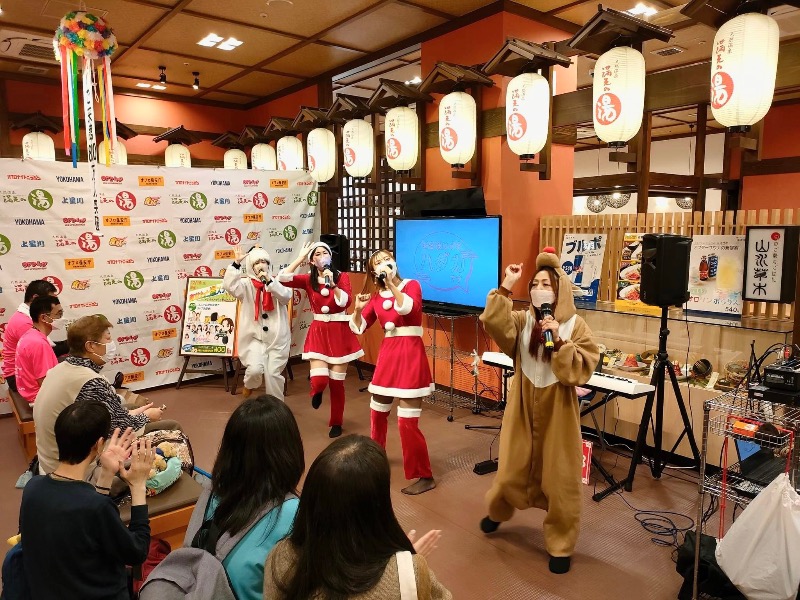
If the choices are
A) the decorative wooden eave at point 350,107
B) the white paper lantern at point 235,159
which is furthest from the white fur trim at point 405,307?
the white paper lantern at point 235,159

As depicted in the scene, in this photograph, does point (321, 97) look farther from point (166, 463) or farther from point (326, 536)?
point (326, 536)

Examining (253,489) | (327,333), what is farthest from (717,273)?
(253,489)

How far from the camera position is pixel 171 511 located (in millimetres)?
2480

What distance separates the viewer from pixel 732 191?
8.57 m

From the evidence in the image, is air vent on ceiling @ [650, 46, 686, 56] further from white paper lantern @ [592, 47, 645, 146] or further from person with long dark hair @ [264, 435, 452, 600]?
person with long dark hair @ [264, 435, 452, 600]

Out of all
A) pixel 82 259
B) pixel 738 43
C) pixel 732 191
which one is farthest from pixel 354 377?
pixel 732 191

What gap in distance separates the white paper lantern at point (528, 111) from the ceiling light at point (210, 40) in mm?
3362

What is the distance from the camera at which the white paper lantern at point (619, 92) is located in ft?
12.2

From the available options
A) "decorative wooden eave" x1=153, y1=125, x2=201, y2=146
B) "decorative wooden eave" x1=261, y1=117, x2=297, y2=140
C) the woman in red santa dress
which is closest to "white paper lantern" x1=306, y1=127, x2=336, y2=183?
"decorative wooden eave" x1=261, y1=117, x2=297, y2=140

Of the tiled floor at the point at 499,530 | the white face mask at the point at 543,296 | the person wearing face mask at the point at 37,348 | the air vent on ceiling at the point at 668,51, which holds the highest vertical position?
the air vent on ceiling at the point at 668,51

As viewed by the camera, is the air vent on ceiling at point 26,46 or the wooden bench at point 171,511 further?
the air vent on ceiling at point 26,46

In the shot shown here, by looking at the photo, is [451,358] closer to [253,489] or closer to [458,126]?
[458,126]

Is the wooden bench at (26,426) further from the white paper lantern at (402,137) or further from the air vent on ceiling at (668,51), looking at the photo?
the air vent on ceiling at (668,51)

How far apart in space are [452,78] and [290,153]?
3002mm
